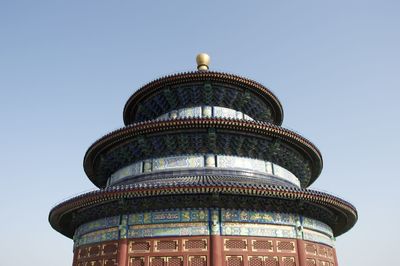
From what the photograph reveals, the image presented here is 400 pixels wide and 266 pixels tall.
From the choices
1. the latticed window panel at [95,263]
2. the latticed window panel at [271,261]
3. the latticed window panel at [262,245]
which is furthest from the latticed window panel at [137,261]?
the latticed window panel at [271,261]

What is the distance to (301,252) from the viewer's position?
17.3m

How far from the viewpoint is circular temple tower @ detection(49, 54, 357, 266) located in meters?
16.4

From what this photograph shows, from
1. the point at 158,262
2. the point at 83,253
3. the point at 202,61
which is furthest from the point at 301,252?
the point at 202,61

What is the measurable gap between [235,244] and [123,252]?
16.8 feet

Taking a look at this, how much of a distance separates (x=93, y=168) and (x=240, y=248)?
41.3ft

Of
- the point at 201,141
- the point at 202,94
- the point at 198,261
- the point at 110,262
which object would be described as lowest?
the point at 198,261

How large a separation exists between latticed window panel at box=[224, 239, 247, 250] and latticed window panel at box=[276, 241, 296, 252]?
67.8 inches

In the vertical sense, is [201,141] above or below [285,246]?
above

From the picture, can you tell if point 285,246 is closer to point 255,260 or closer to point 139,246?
point 255,260

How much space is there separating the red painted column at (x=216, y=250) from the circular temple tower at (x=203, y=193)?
0.04 meters

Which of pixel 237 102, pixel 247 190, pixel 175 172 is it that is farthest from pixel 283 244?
pixel 237 102

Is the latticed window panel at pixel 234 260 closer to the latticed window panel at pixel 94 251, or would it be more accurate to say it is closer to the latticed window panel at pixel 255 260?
the latticed window panel at pixel 255 260

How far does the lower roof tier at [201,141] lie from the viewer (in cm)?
1903

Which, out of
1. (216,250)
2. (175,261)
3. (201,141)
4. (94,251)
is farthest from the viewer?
(201,141)
